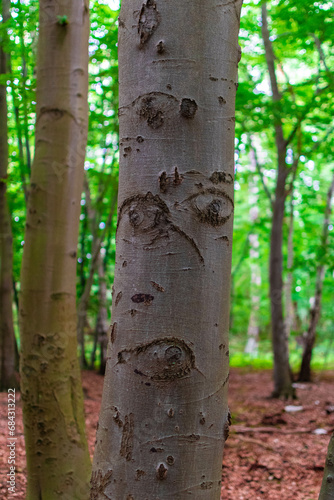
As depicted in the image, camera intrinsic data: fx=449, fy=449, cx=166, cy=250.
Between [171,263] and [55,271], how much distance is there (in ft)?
4.97

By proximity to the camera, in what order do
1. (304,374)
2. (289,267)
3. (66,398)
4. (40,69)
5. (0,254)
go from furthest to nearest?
(304,374) < (289,267) < (0,254) < (40,69) < (66,398)

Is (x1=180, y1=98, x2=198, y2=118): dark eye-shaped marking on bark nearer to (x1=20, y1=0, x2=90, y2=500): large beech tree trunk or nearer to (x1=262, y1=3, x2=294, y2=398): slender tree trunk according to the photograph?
(x1=20, y1=0, x2=90, y2=500): large beech tree trunk

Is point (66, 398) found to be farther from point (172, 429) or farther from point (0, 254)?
point (0, 254)

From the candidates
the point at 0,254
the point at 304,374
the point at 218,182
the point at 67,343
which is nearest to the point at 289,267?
the point at 304,374

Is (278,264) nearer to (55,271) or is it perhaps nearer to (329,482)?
(55,271)

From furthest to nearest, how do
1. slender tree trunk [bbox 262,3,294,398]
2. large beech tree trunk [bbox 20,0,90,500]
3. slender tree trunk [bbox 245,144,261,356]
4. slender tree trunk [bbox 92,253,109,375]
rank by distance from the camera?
slender tree trunk [bbox 245,144,261,356] → slender tree trunk [bbox 92,253,109,375] → slender tree trunk [bbox 262,3,294,398] → large beech tree trunk [bbox 20,0,90,500]

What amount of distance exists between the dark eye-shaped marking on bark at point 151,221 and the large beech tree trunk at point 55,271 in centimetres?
143

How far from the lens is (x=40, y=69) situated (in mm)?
2582

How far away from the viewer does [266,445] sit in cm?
440

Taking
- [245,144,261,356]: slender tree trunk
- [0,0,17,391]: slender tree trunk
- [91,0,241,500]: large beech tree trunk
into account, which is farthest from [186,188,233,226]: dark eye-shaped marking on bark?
[245,144,261,356]: slender tree trunk

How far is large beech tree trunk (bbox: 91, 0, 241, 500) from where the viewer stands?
3.36ft

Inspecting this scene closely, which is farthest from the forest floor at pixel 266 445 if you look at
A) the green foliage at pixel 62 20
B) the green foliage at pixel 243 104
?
the green foliage at pixel 62 20

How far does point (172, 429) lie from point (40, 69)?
226 centimetres

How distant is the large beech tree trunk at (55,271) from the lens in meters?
2.32
